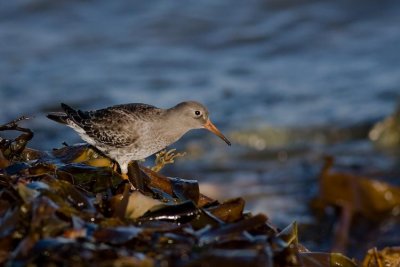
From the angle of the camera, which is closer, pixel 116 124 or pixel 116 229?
pixel 116 229

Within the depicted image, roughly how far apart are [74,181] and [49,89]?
6874 millimetres

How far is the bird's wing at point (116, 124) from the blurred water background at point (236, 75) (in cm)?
183

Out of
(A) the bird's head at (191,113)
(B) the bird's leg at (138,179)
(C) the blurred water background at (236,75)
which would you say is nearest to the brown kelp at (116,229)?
(B) the bird's leg at (138,179)

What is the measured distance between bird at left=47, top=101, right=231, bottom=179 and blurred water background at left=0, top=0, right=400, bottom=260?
1641 millimetres

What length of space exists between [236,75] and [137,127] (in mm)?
5722

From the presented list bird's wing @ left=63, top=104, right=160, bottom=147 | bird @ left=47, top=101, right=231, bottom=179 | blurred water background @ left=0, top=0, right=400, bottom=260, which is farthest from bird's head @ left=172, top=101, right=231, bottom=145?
blurred water background @ left=0, top=0, right=400, bottom=260

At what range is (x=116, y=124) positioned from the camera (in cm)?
479

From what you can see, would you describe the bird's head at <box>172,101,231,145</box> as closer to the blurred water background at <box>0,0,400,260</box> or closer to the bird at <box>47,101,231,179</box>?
the bird at <box>47,101,231,179</box>

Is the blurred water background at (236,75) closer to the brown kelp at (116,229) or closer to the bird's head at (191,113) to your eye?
the bird's head at (191,113)

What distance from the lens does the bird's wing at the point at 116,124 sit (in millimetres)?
4727

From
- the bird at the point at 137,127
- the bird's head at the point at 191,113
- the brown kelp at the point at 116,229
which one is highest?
the bird's head at the point at 191,113

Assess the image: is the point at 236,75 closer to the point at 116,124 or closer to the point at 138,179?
the point at 116,124

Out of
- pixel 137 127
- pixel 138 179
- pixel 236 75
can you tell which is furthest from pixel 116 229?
pixel 236 75

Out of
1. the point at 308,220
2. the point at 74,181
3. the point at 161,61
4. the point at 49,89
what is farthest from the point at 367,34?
the point at 74,181
